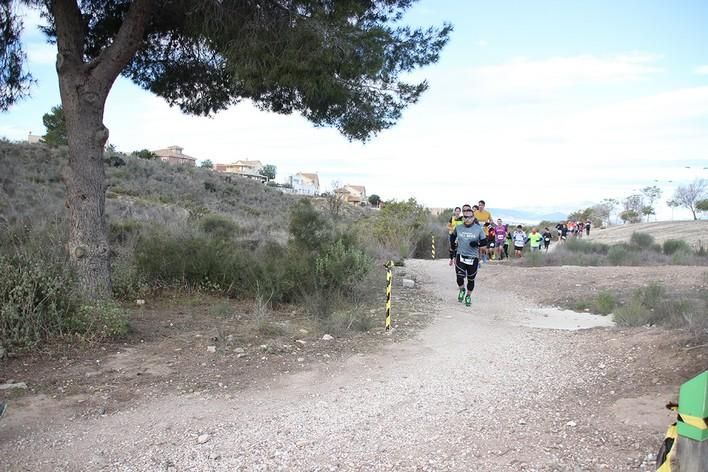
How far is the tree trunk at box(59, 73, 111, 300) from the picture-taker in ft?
25.2

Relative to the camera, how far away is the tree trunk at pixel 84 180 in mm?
7684

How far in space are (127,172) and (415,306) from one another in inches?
1334

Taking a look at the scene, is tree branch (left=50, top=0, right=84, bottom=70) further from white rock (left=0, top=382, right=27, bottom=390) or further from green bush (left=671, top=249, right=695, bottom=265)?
green bush (left=671, top=249, right=695, bottom=265)

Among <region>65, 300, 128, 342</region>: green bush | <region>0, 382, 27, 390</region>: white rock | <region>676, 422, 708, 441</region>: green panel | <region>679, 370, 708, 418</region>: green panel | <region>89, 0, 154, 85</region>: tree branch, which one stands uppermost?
<region>89, 0, 154, 85</region>: tree branch

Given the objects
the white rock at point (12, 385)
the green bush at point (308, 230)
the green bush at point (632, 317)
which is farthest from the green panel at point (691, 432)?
the green bush at point (308, 230)

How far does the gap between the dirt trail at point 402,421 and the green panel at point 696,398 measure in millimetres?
1448

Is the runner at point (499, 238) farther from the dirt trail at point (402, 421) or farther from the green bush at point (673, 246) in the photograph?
the dirt trail at point (402, 421)

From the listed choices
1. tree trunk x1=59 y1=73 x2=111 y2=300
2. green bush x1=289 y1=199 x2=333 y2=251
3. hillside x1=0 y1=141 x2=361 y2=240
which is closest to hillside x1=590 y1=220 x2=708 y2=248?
hillside x1=0 y1=141 x2=361 y2=240

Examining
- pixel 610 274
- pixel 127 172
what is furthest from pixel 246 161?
pixel 610 274

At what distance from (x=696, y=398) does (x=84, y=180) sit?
304 inches

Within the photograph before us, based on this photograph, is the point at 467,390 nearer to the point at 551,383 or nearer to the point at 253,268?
the point at 551,383

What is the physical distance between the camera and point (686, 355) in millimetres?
5836

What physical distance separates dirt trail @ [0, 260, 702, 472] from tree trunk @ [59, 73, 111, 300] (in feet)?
10.8

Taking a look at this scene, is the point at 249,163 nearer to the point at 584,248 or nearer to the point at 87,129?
the point at 584,248
